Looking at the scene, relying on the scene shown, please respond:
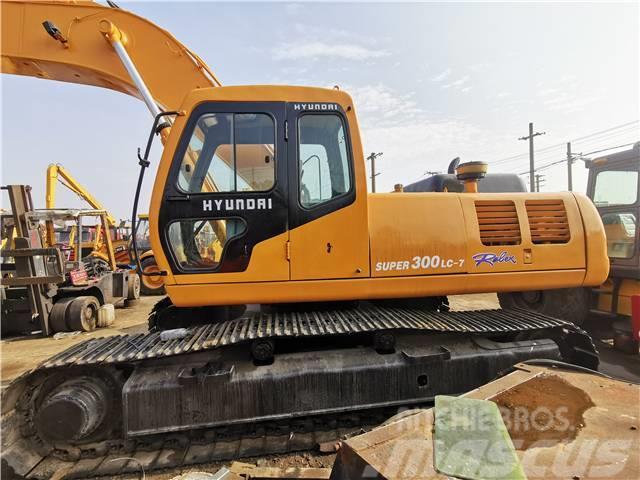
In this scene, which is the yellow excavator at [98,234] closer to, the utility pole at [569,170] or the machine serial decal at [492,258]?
the machine serial decal at [492,258]

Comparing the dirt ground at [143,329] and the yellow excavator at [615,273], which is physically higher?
the yellow excavator at [615,273]

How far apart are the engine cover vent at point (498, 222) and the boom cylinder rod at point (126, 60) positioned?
3.38 m

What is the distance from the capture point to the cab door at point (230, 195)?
2842mm

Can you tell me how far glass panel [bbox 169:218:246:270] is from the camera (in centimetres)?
288

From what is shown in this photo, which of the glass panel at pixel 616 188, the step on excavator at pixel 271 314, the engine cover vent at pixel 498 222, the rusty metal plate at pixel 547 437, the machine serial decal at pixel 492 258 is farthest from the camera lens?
the glass panel at pixel 616 188

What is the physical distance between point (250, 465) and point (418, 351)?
1635 mm

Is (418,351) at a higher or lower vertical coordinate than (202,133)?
lower

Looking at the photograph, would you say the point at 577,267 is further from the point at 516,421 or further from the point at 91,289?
the point at 91,289

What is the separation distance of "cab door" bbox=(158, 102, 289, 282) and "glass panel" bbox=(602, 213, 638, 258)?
18.8ft

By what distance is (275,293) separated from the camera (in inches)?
115

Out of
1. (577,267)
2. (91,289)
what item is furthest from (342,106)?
(91,289)

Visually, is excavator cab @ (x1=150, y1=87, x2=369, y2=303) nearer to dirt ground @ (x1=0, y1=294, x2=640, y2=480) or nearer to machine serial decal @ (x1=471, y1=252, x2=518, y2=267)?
machine serial decal @ (x1=471, y1=252, x2=518, y2=267)

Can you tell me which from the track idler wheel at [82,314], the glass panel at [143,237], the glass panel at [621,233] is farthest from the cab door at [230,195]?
the glass panel at [143,237]

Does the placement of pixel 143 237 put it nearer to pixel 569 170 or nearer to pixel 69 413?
pixel 69 413
